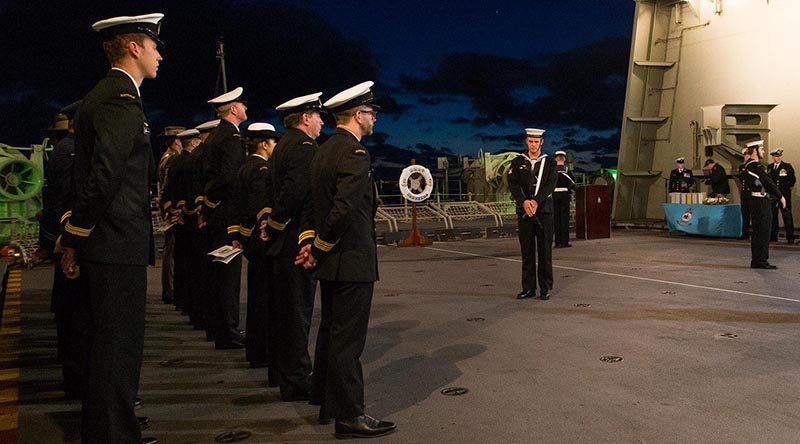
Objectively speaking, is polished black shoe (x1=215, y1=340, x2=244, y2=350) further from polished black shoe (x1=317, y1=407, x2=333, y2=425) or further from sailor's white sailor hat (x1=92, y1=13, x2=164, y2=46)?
sailor's white sailor hat (x1=92, y1=13, x2=164, y2=46)

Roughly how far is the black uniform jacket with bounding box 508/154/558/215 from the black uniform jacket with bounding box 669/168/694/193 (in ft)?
29.5

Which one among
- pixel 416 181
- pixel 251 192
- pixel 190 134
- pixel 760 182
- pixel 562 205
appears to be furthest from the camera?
pixel 416 181

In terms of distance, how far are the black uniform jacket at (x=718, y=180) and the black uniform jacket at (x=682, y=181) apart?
0.51 m

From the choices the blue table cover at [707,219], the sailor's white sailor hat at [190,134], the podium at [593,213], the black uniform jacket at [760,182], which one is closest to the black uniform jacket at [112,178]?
the sailor's white sailor hat at [190,134]

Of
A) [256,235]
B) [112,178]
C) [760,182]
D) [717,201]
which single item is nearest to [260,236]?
[256,235]

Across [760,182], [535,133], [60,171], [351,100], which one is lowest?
[60,171]

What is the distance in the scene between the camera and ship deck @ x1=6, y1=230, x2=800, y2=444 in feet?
11.4

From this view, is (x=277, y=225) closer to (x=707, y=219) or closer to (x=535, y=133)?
(x=535, y=133)

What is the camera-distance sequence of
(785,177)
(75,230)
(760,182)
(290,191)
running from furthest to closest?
(785,177), (760,182), (290,191), (75,230)

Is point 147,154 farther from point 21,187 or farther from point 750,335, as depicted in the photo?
point 21,187

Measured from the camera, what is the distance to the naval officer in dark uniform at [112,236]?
2799 millimetres

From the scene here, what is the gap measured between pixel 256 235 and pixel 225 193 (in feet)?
3.64

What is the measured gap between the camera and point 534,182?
7.44 m

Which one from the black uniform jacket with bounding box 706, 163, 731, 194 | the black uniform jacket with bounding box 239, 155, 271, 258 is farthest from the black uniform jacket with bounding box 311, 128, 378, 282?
the black uniform jacket with bounding box 706, 163, 731, 194
